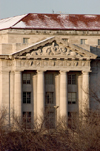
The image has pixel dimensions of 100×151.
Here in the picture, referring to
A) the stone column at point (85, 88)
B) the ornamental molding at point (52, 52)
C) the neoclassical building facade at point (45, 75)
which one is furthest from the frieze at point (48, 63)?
the stone column at point (85, 88)

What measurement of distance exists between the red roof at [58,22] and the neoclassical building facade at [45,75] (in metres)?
1.79

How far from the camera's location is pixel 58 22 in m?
172

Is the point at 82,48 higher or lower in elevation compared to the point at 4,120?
higher

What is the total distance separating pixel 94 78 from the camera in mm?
166750

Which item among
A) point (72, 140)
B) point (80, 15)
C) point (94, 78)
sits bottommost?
point (72, 140)

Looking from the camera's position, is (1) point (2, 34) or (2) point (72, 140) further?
(1) point (2, 34)

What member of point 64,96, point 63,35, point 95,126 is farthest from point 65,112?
point 95,126

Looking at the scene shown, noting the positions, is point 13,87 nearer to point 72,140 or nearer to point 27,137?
point 27,137

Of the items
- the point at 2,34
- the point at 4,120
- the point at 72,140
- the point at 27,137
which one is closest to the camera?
the point at 72,140

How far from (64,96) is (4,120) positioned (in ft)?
35.8

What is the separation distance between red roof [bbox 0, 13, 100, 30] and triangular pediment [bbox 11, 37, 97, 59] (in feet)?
26.0

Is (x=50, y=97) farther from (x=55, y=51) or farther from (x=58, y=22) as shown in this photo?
(x=58, y=22)

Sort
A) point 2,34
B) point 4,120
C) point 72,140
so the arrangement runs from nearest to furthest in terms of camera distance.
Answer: point 72,140 < point 4,120 < point 2,34

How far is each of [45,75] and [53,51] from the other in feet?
15.5
